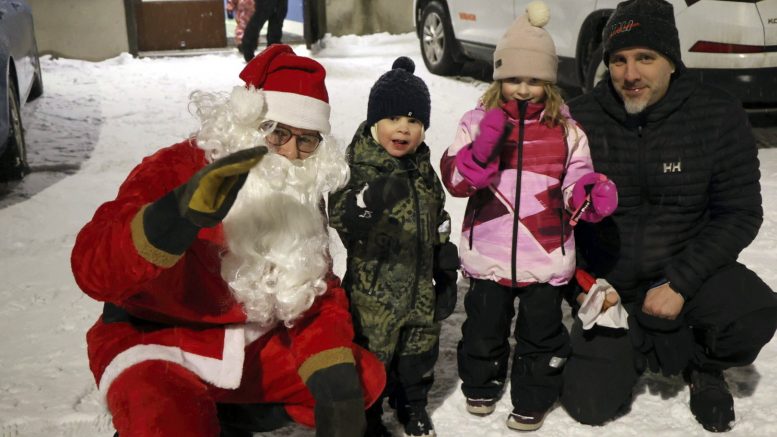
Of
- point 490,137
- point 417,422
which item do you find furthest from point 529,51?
point 417,422

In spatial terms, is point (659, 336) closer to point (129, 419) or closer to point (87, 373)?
point (129, 419)

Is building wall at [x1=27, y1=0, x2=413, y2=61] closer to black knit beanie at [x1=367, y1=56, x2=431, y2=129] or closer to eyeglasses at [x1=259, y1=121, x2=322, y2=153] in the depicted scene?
black knit beanie at [x1=367, y1=56, x2=431, y2=129]

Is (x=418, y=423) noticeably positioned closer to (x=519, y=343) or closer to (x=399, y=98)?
(x=519, y=343)

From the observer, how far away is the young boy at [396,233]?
108 inches

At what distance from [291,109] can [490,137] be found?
0.66 meters

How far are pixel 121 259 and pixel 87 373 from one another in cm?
148

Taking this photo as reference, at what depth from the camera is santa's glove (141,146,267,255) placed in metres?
1.82

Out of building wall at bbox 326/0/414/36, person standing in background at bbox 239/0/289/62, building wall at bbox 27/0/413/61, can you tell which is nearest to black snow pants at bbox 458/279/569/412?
person standing in background at bbox 239/0/289/62

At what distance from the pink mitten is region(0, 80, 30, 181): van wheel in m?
4.11

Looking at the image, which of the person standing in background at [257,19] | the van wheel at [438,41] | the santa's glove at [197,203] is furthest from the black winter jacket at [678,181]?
the person standing in background at [257,19]

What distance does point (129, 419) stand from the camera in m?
2.14

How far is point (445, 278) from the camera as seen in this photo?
305 cm

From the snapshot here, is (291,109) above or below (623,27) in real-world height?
below

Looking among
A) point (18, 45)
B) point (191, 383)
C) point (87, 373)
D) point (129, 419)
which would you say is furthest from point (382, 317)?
point (18, 45)
